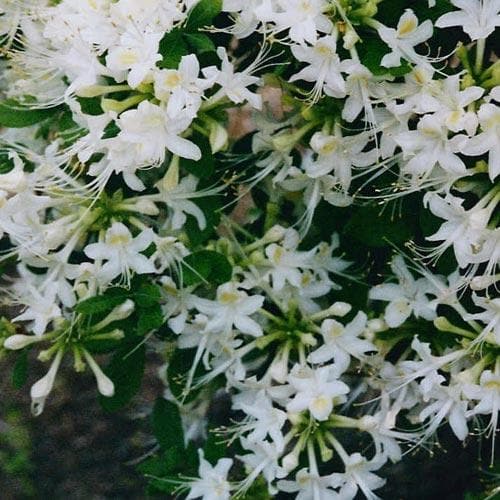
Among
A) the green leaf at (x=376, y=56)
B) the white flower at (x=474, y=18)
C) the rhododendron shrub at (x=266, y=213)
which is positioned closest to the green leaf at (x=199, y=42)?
the rhododendron shrub at (x=266, y=213)

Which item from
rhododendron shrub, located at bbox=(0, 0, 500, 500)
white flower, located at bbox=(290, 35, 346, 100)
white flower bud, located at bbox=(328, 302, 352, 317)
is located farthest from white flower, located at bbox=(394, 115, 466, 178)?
white flower bud, located at bbox=(328, 302, 352, 317)

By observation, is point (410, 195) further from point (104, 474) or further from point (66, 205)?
point (104, 474)

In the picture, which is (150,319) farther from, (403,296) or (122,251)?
(403,296)

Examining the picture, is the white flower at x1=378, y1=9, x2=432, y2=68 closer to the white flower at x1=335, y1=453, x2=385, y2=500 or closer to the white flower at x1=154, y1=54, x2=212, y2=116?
the white flower at x1=154, y1=54, x2=212, y2=116

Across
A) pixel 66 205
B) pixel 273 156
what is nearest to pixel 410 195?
pixel 273 156

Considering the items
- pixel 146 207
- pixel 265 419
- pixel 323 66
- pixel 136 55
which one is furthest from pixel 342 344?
pixel 136 55

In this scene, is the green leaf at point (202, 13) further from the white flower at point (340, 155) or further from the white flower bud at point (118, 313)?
the white flower bud at point (118, 313)
